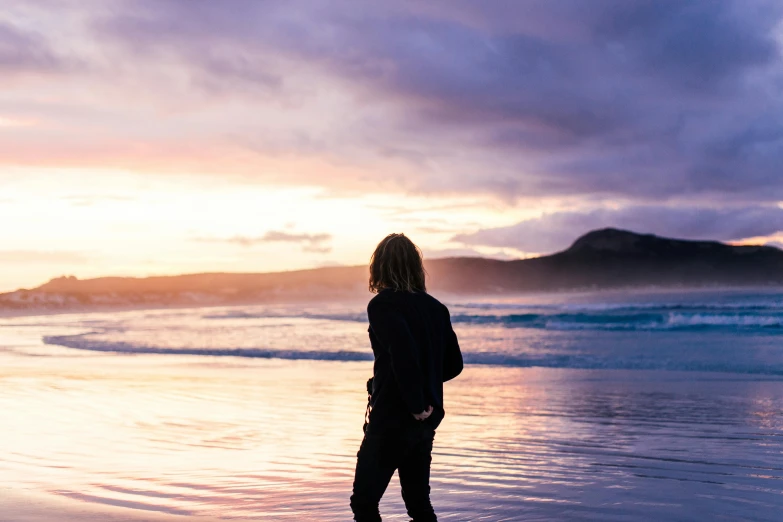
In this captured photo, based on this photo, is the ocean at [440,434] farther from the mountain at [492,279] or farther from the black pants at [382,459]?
the mountain at [492,279]

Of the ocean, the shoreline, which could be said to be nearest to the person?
the ocean

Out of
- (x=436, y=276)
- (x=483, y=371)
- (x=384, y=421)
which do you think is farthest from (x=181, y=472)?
A: (x=436, y=276)

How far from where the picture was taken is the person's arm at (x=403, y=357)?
3.58m

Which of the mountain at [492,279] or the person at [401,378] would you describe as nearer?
the person at [401,378]

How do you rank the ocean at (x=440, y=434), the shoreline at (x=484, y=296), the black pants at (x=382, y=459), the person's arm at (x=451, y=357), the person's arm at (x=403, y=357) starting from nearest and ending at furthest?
the person's arm at (x=403, y=357), the black pants at (x=382, y=459), the person's arm at (x=451, y=357), the ocean at (x=440, y=434), the shoreline at (x=484, y=296)

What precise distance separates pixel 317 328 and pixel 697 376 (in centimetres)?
1587

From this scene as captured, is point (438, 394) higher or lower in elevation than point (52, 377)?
higher

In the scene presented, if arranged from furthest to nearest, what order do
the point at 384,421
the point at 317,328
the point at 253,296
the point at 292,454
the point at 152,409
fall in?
the point at 253,296, the point at 317,328, the point at 152,409, the point at 292,454, the point at 384,421

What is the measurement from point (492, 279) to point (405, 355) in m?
80.1

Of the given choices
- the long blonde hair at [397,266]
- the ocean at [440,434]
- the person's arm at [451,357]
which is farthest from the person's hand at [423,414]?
the ocean at [440,434]

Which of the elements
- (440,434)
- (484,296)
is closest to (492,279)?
(484,296)

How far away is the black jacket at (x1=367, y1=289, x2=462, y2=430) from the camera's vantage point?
11.8ft

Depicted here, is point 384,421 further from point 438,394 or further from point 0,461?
point 0,461

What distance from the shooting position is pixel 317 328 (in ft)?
89.9
